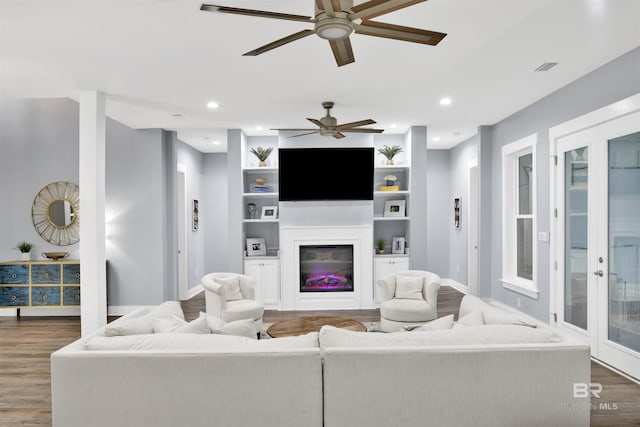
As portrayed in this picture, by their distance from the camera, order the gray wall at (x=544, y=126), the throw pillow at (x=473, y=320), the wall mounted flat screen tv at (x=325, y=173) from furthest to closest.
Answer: the wall mounted flat screen tv at (x=325, y=173) → the gray wall at (x=544, y=126) → the throw pillow at (x=473, y=320)

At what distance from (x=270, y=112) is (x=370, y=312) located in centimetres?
315

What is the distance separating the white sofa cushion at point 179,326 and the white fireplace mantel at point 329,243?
375 centimetres

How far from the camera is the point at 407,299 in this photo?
4.88m

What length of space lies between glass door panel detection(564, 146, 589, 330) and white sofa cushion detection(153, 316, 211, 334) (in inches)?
141

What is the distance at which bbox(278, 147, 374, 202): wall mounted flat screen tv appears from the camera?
20.9 feet

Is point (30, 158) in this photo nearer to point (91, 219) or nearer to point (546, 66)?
point (91, 219)

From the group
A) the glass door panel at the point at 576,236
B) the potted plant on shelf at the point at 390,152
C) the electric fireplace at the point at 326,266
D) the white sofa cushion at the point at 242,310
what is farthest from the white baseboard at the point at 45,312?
the glass door panel at the point at 576,236

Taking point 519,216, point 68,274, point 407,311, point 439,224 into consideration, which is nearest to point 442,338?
point 407,311

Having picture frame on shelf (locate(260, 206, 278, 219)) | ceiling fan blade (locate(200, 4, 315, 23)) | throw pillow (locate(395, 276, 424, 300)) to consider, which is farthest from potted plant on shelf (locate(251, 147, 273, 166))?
ceiling fan blade (locate(200, 4, 315, 23))

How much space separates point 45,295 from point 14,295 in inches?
17.8

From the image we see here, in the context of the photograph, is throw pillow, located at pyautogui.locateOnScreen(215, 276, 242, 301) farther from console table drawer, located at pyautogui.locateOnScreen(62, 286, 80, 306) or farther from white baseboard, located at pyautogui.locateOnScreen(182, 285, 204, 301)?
white baseboard, located at pyautogui.locateOnScreen(182, 285, 204, 301)

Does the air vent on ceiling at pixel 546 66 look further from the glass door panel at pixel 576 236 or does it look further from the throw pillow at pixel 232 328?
the throw pillow at pixel 232 328

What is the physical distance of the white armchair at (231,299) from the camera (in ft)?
14.9

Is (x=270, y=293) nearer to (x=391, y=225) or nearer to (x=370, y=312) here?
(x=370, y=312)
